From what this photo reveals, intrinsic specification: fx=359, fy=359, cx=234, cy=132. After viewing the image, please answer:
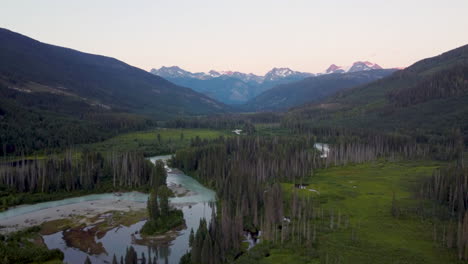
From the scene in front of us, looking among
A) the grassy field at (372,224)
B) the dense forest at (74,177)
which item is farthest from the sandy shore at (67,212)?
the grassy field at (372,224)

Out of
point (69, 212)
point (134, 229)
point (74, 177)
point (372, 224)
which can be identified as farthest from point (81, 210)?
point (372, 224)

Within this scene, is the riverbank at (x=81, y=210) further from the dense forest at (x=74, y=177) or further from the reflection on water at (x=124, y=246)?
the reflection on water at (x=124, y=246)

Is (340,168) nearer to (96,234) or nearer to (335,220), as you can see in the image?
(335,220)

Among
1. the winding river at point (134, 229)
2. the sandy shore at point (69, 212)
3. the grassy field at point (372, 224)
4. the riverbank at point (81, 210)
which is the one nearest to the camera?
the grassy field at point (372, 224)

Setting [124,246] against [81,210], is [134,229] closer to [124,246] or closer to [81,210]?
[124,246]

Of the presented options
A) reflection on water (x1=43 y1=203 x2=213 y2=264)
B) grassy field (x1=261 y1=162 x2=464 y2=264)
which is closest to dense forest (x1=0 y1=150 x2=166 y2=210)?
reflection on water (x1=43 y1=203 x2=213 y2=264)

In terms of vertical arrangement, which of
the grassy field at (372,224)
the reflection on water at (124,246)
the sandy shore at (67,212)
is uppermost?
the grassy field at (372,224)
